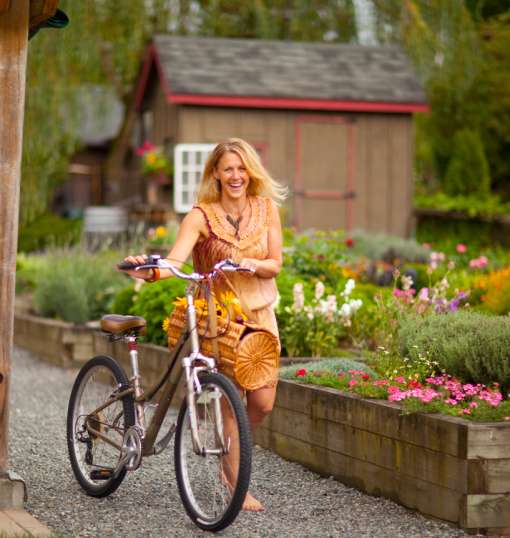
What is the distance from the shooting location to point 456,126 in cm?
3419

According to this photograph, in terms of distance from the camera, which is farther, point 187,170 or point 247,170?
point 187,170

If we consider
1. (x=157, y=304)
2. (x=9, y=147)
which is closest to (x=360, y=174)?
(x=157, y=304)

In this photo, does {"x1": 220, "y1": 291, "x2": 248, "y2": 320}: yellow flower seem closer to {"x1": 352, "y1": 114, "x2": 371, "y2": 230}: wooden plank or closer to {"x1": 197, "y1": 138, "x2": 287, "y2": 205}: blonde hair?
{"x1": 197, "y1": 138, "x2": 287, "y2": 205}: blonde hair

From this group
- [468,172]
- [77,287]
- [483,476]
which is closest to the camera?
[483,476]

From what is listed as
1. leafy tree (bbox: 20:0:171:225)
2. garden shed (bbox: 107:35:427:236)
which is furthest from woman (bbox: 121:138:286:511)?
garden shed (bbox: 107:35:427:236)

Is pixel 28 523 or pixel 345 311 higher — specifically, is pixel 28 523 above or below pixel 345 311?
below

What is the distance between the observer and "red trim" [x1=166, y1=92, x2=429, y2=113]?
2238 cm

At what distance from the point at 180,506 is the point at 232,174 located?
1.69m

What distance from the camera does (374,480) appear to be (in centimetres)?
676

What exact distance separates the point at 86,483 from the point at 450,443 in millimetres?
1969

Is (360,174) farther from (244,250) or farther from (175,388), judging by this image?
(175,388)

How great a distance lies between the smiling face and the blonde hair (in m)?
0.02

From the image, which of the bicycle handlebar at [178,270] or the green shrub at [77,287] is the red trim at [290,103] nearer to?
the green shrub at [77,287]

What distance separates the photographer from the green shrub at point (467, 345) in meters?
6.70
